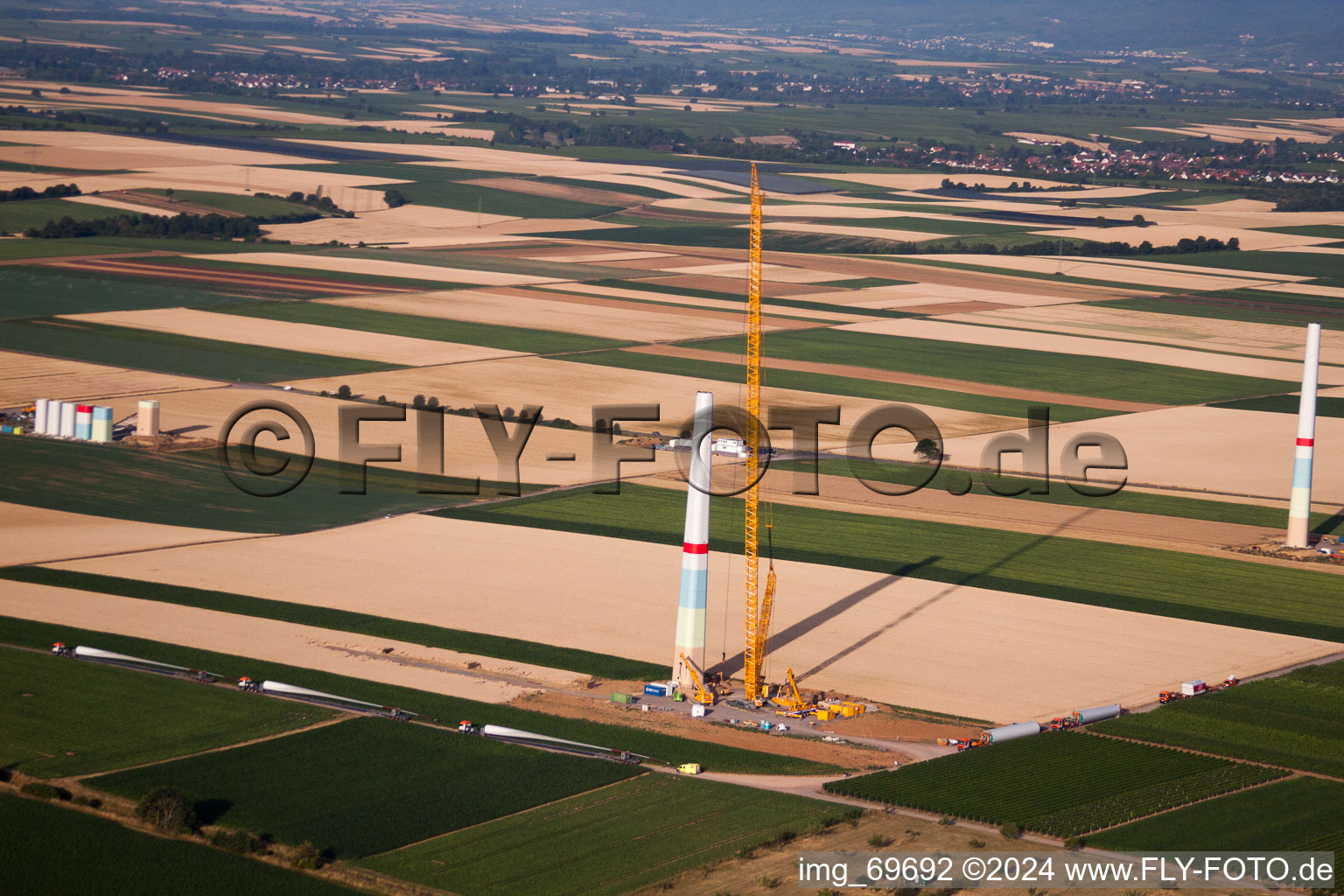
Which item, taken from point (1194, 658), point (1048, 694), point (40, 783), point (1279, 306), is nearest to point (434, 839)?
point (40, 783)

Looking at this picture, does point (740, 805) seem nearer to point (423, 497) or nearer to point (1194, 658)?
point (1194, 658)

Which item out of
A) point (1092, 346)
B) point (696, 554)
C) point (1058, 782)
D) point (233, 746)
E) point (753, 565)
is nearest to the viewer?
point (1058, 782)

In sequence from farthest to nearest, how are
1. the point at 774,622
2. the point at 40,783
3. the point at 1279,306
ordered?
1. the point at 1279,306
2. the point at 774,622
3. the point at 40,783

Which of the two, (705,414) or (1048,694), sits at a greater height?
(705,414)

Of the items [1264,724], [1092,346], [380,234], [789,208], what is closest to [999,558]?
[1264,724]

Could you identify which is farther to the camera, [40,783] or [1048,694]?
[1048,694]

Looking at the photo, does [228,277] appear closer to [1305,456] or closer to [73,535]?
Result: [73,535]

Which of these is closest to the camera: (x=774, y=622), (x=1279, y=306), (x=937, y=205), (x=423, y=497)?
(x=774, y=622)
